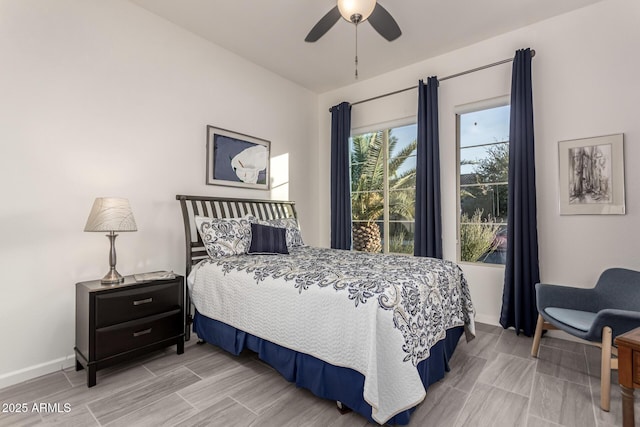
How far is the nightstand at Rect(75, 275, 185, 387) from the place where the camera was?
85.3 inches

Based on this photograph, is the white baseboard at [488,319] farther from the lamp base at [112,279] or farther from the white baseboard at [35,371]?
the white baseboard at [35,371]

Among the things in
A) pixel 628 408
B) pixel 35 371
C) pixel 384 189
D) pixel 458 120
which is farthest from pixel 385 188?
pixel 35 371

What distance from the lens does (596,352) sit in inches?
105

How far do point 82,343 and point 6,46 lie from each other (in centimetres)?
217

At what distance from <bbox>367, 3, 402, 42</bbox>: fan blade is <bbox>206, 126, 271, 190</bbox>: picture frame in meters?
1.99

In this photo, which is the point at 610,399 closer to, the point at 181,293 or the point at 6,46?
the point at 181,293

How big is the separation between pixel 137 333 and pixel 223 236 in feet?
3.39

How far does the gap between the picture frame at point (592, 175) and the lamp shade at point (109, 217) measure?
3811 mm

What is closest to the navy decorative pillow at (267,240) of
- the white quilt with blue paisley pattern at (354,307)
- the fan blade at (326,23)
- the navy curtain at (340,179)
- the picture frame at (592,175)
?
the white quilt with blue paisley pattern at (354,307)

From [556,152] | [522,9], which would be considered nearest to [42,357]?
[556,152]

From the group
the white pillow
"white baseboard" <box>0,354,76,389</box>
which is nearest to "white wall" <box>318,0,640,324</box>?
the white pillow

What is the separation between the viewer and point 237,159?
149 inches

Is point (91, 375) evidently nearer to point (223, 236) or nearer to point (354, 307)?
point (223, 236)

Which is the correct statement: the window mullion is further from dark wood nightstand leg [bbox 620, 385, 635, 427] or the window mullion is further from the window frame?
dark wood nightstand leg [bbox 620, 385, 635, 427]
